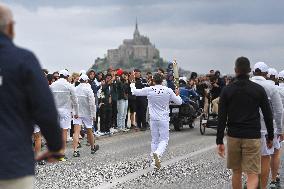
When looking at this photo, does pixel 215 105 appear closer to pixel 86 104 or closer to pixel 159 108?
pixel 86 104

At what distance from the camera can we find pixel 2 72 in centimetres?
394

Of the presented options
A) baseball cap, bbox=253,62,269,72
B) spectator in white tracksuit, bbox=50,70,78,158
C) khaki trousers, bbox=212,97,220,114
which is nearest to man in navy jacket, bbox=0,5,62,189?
baseball cap, bbox=253,62,269,72

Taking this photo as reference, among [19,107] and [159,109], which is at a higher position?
[19,107]

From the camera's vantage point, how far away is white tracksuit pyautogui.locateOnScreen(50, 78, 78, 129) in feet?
46.5

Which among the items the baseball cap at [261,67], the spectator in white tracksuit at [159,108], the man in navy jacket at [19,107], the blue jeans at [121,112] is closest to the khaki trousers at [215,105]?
the blue jeans at [121,112]

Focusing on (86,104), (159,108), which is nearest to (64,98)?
(86,104)

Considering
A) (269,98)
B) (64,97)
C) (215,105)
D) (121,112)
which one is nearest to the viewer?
(269,98)

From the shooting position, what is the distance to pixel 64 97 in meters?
14.3

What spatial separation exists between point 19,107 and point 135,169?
8.55m

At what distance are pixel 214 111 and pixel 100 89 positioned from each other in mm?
3779

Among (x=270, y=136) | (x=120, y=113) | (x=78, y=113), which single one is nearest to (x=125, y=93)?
(x=120, y=113)

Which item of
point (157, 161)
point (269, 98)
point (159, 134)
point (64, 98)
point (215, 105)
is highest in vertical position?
point (269, 98)

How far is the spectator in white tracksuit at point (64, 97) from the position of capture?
14.2 metres

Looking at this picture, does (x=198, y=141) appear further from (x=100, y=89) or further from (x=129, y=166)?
(x=129, y=166)
